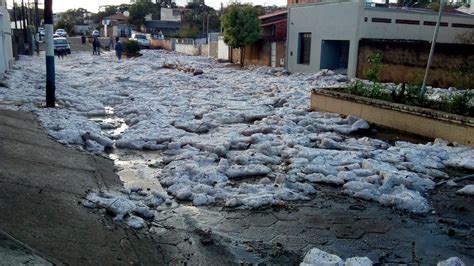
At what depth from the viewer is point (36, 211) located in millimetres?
4336

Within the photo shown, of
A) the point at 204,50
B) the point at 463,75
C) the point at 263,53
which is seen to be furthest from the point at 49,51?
the point at 204,50

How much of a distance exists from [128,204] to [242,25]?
24971 mm

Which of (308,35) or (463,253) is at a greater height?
(308,35)

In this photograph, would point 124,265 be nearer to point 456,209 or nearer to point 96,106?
point 456,209

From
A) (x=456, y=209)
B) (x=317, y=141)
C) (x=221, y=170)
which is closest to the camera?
(x=456, y=209)

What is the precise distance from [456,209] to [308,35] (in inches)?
833

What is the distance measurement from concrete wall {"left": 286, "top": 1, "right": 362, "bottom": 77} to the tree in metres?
2.89

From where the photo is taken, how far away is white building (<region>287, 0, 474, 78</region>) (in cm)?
2180

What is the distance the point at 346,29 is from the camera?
22.3 m

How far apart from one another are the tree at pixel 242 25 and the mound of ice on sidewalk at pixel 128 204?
24139 millimetres

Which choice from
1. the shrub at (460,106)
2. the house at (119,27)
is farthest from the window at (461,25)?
the house at (119,27)

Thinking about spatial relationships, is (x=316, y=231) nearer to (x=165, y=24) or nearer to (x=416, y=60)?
(x=416, y=60)

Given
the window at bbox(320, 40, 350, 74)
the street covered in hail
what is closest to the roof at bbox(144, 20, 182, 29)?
the window at bbox(320, 40, 350, 74)

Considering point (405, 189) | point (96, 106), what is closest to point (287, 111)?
point (96, 106)
